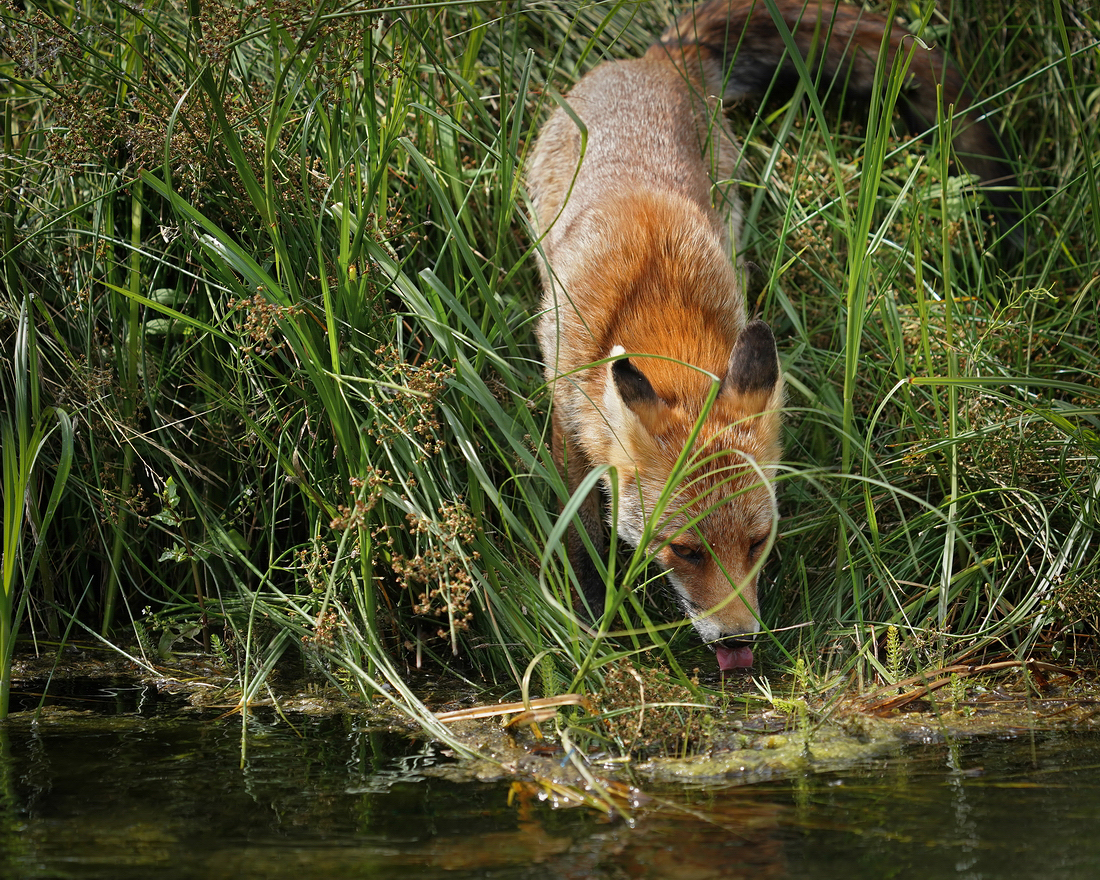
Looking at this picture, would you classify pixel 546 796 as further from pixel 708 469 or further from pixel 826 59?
pixel 826 59

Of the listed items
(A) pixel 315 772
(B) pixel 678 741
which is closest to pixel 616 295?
(B) pixel 678 741

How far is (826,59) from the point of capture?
18.4ft

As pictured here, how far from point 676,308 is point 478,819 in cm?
247

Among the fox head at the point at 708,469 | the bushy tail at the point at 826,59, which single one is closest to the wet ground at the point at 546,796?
the fox head at the point at 708,469

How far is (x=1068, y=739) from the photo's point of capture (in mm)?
3186

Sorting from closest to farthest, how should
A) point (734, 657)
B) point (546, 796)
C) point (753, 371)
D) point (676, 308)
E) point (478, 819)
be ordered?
1. point (478, 819)
2. point (546, 796)
3. point (734, 657)
4. point (753, 371)
5. point (676, 308)

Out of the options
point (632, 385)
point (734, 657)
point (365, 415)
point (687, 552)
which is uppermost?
point (632, 385)

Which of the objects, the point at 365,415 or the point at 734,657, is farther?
the point at 365,415

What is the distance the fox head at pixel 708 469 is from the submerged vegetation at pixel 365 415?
21 centimetres

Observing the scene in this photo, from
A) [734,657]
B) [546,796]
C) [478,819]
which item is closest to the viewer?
[478,819]

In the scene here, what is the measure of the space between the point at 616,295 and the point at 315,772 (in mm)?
2454

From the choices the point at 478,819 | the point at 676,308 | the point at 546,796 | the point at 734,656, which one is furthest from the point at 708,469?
the point at 478,819

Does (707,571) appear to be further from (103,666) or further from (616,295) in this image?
(103,666)

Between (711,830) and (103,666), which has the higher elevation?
(711,830)
